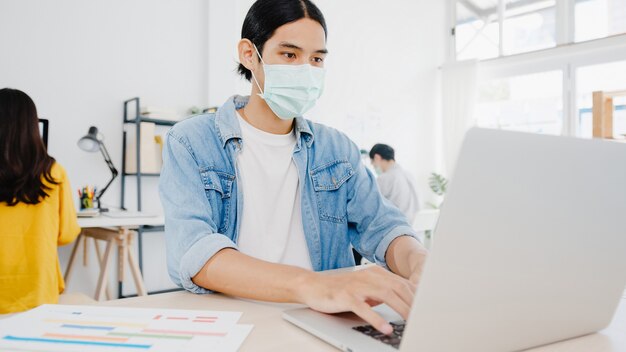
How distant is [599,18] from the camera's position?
201 inches

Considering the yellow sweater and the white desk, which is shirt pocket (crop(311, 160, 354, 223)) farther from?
the white desk

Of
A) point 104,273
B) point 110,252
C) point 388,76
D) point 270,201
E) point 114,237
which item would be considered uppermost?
point 388,76

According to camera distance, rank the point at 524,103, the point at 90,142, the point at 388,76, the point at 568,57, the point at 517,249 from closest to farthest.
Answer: the point at 517,249 < the point at 90,142 < the point at 568,57 < the point at 524,103 < the point at 388,76

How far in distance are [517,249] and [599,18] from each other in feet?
18.9

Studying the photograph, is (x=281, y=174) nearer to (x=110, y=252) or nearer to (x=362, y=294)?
(x=362, y=294)

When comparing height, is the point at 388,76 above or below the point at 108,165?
above

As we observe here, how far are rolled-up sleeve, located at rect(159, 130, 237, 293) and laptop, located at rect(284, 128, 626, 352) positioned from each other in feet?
1.03

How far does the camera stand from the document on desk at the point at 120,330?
0.56 m

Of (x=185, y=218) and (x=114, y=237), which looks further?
(x=114, y=237)

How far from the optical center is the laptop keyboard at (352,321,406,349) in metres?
0.56

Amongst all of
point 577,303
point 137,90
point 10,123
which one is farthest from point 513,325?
point 137,90

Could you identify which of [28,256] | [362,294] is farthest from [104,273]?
[362,294]

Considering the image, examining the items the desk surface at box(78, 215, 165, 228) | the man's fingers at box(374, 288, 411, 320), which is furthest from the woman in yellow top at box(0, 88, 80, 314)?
the man's fingers at box(374, 288, 411, 320)

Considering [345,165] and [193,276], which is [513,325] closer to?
[193,276]
